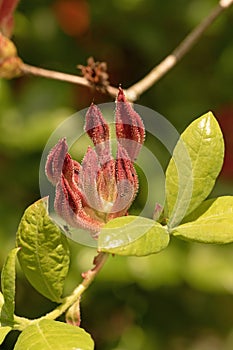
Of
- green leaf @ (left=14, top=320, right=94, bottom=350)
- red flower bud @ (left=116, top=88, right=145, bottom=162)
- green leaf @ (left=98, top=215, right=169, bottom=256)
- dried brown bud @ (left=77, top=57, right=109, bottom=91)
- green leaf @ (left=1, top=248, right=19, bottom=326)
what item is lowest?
green leaf @ (left=14, top=320, right=94, bottom=350)

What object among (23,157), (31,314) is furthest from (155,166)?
(31,314)

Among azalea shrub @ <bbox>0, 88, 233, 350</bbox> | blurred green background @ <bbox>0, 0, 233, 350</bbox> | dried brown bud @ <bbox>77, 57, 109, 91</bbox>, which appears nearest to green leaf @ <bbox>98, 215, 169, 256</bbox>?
Answer: azalea shrub @ <bbox>0, 88, 233, 350</bbox>

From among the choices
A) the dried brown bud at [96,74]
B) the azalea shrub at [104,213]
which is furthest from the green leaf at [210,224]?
the dried brown bud at [96,74]

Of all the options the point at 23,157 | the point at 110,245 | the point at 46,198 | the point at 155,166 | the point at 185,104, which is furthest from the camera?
the point at 185,104

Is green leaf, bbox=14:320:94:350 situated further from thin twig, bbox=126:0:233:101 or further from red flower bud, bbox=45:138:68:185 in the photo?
thin twig, bbox=126:0:233:101

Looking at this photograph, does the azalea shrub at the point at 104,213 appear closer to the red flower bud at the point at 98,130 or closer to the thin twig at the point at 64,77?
the red flower bud at the point at 98,130

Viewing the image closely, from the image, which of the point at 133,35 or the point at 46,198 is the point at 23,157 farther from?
the point at 46,198
